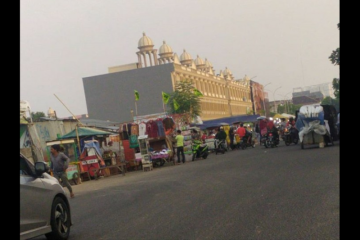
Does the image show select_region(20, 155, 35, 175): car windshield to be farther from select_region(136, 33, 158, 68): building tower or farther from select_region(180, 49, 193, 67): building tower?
select_region(180, 49, 193, 67): building tower

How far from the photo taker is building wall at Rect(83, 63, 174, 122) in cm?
6994

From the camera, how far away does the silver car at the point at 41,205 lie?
793 centimetres

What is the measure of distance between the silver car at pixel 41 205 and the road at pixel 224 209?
18.7 inches

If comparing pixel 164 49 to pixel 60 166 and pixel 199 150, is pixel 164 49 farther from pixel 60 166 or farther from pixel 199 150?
pixel 60 166

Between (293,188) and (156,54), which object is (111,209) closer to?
(293,188)

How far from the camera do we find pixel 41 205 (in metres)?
8.46

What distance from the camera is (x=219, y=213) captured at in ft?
32.7

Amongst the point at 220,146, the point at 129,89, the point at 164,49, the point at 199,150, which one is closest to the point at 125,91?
the point at 129,89

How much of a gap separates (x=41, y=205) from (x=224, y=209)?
3557 millimetres

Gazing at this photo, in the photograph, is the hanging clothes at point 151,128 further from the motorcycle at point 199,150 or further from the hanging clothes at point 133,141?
the motorcycle at point 199,150

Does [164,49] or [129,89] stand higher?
[164,49]

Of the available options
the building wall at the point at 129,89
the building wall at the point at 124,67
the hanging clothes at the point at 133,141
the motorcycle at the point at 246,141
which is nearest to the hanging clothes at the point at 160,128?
the hanging clothes at the point at 133,141

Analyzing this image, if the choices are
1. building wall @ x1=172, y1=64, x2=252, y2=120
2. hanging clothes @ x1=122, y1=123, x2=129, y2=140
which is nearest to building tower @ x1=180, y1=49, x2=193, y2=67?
building wall @ x1=172, y1=64, x2=252, y2=120
